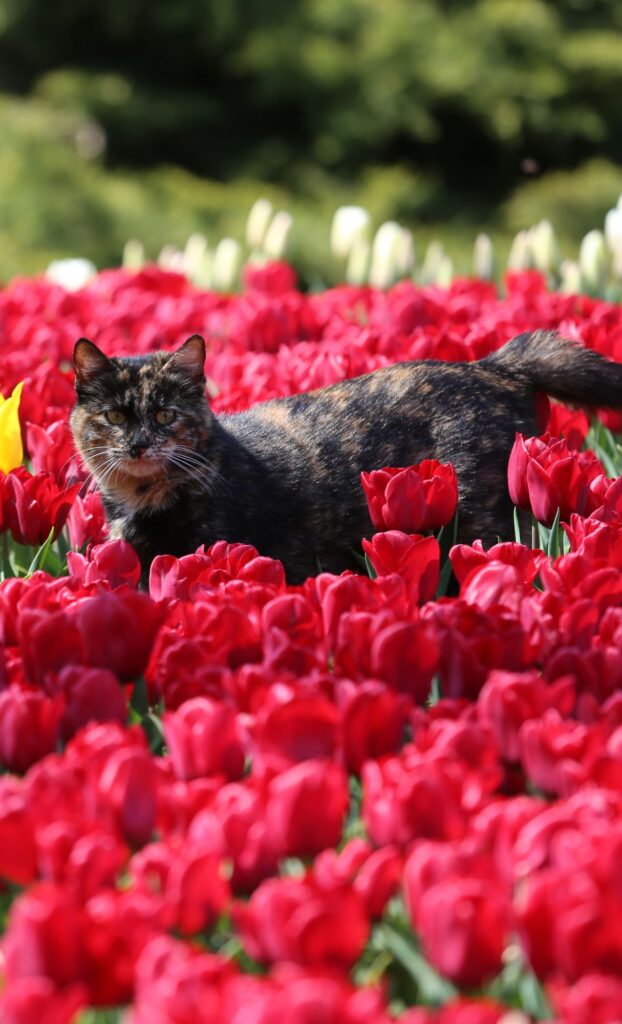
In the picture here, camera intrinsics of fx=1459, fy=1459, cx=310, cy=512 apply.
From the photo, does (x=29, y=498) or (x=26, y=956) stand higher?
(x=29, y=498)

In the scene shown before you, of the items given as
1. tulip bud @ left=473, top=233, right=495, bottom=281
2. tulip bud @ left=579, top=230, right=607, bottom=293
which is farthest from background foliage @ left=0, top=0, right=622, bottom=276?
tulip bud @ left=579, top=230, right=607, bottom=293

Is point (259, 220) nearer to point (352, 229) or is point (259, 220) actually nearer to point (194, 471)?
point (352, 229)

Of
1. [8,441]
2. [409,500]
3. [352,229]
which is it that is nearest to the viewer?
[409,500]

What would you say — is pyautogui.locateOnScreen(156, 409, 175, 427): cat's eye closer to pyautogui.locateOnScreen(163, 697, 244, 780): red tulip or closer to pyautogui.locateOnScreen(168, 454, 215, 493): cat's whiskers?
pyautogui.locateOnScreen(168, 454, 215, 493): cat's whiskers

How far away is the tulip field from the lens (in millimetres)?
1078

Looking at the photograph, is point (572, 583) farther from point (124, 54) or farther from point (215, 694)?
point (124, 54)

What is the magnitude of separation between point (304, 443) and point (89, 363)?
0.49 meters

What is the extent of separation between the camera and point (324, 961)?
1.09m

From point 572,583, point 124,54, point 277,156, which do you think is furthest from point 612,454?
point 124,54

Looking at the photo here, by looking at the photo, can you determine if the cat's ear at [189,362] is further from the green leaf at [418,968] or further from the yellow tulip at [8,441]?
the green leaf at [418,968]

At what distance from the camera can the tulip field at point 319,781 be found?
1078 mm

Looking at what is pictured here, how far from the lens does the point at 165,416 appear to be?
10.3 ft

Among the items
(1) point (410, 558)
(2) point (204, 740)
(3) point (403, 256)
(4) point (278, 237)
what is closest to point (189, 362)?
(1) point (410, 558)

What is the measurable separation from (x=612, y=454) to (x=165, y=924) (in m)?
2.10
